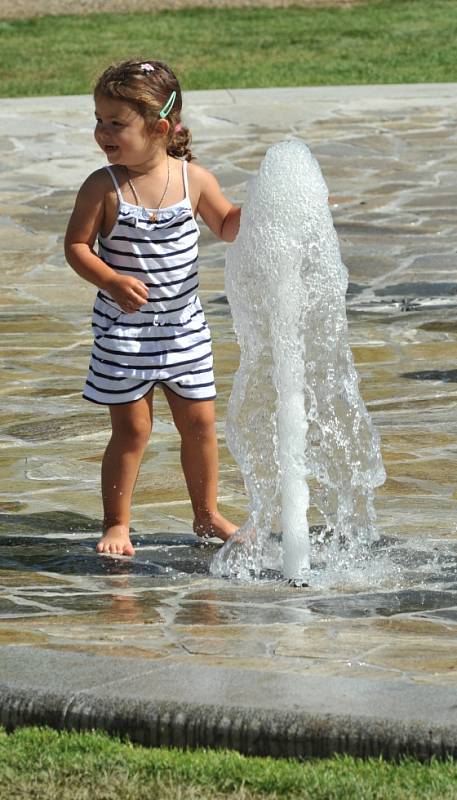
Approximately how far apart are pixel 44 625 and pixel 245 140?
9316 millimetres

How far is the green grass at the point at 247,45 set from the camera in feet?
50.6

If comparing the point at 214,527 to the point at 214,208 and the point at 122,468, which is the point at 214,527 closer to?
the point at 122,468

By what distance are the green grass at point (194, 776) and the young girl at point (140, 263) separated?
152 cm

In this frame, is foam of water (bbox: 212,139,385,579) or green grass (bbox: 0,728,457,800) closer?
green grass (bbox: 0,728,457,800)

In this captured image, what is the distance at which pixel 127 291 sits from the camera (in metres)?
4.40

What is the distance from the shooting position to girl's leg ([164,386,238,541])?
4637 mm

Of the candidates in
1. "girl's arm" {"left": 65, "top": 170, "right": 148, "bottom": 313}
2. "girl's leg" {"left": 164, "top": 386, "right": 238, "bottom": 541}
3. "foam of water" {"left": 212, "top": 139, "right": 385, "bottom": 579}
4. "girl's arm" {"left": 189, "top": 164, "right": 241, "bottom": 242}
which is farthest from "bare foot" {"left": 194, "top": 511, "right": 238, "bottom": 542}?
"girl's arm" {"left": 189, "top": 164, "right": 241, "bottom": 242}

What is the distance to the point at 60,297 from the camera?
856 cm

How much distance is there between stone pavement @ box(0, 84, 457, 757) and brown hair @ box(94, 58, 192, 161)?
1156 millimetres

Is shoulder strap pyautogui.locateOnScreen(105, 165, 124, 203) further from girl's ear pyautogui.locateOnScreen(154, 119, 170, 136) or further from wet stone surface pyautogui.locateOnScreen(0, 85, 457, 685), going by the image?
wet stone surface pyautogui.locateOnScreen(0, 85, 457, 685)

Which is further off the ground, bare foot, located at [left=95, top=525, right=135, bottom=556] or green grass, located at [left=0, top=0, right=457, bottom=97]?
green grass, located at [left=0, top=0, right=457, bottom=97]

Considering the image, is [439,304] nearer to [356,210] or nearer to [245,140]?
[356,210]

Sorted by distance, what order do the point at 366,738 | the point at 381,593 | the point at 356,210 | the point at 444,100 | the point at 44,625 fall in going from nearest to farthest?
the point at 366,738
the point at 44,625
the point at 381,593
the point at 356,210
the point at 444,100

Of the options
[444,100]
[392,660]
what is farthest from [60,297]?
[444,100]
